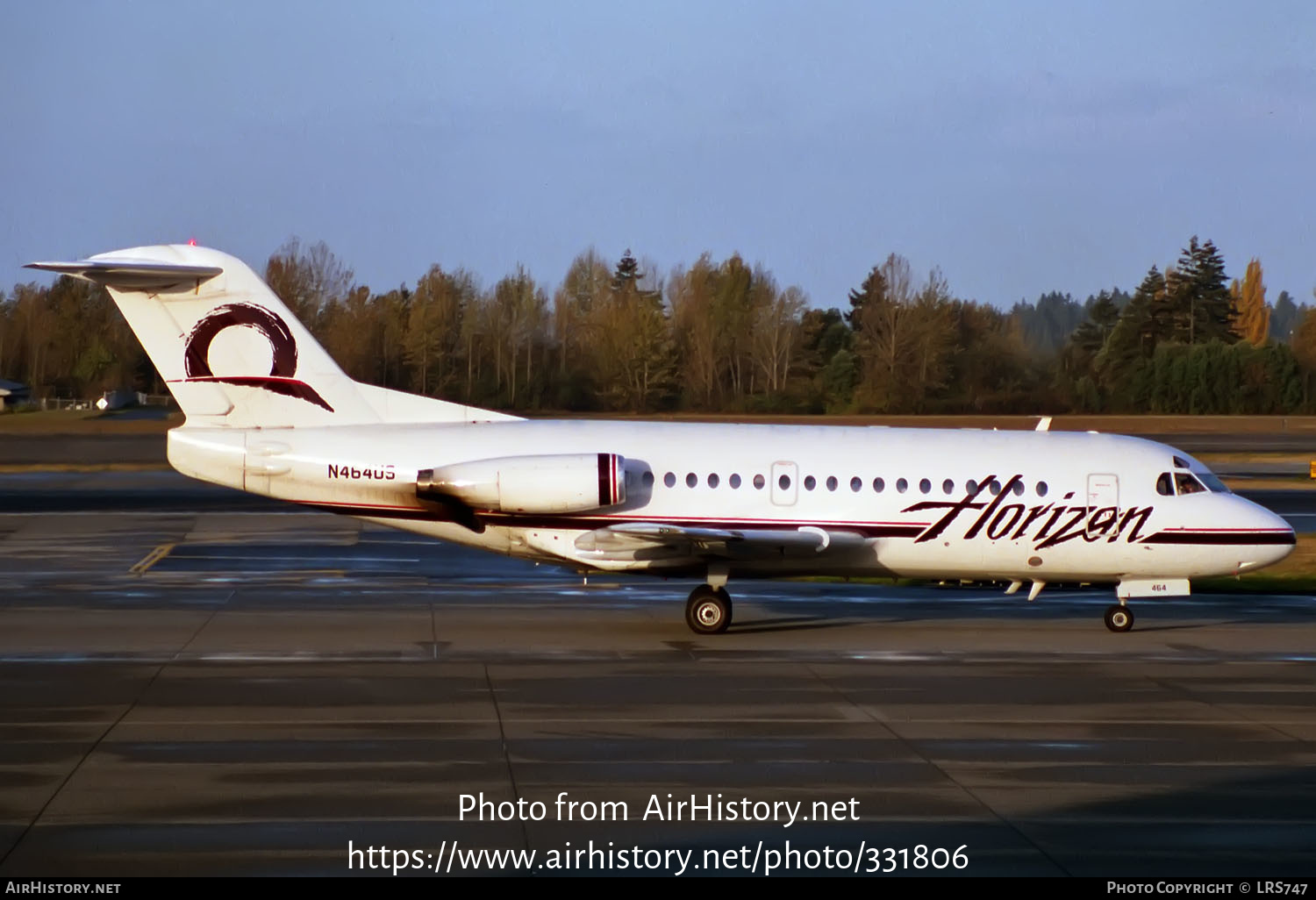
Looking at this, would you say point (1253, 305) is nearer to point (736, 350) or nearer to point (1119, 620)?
point (736, 350)

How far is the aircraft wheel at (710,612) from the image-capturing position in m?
19.8

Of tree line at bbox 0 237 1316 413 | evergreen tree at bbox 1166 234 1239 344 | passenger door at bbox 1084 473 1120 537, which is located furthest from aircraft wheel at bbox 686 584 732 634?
evergreen tree at bbox 1166 234 1239 344

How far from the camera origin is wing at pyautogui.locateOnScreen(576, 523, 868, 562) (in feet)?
63.1

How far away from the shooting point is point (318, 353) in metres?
20.5

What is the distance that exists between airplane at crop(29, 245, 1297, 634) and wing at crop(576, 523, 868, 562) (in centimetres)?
3

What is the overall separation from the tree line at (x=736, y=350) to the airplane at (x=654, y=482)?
60.8 meters

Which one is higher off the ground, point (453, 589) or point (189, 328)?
point (189, 328)

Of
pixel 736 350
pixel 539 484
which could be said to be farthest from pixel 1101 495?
pixel 736 350

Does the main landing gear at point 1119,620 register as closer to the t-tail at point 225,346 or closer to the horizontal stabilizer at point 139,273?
the t-tail at point 225,346

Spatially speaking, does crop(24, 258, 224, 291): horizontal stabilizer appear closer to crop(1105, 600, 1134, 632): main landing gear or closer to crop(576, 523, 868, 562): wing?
crop(576, 523, 868, 562): wing

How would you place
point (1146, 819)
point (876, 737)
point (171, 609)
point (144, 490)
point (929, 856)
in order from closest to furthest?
point (929, 856) → point (1146, 819) → point (876, 737) → point (171, 609) → point (144, 490)
